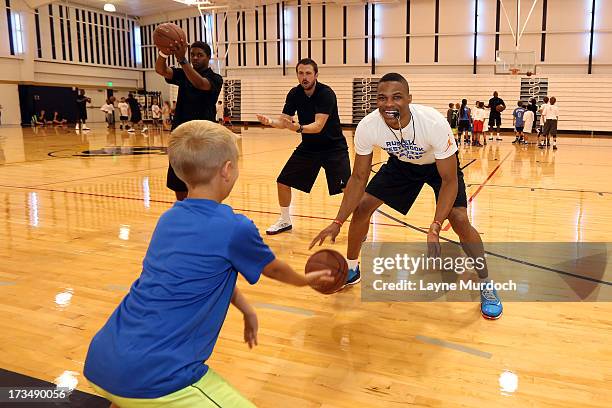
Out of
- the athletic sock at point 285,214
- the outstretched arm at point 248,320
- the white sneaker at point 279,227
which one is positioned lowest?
the white sneaker at point 279,227

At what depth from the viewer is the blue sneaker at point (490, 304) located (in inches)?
131

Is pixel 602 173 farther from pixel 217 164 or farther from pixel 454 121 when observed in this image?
pixel 217 164

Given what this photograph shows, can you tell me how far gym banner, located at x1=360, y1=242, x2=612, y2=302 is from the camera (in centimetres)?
373

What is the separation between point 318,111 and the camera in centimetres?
515

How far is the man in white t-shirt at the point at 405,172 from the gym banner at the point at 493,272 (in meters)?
0.24

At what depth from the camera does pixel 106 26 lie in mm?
32562

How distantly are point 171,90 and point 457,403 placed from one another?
1329 inches

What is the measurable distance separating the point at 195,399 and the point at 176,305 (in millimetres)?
284

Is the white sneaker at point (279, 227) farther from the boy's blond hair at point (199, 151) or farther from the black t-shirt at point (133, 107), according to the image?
the black t-shirt at point (133, 107)

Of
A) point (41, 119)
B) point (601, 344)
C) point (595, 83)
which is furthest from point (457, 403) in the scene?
point (41, 119)

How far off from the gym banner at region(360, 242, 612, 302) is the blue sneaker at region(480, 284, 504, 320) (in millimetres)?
167

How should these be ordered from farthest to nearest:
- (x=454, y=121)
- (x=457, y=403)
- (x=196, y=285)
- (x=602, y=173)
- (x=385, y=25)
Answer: (x=385, y=25) → (x=454, y=121) → (x=602, y=173) → (x=457, y=403) → (x=196, y=285)

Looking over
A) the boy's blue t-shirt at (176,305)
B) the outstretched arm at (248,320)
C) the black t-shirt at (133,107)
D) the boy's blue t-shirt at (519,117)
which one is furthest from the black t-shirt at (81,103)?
the boy's blue t-shirt at (176,305)

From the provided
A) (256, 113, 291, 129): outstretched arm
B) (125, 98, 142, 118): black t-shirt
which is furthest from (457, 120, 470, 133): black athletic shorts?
(125, 98, 142, 118): black t-shirt
